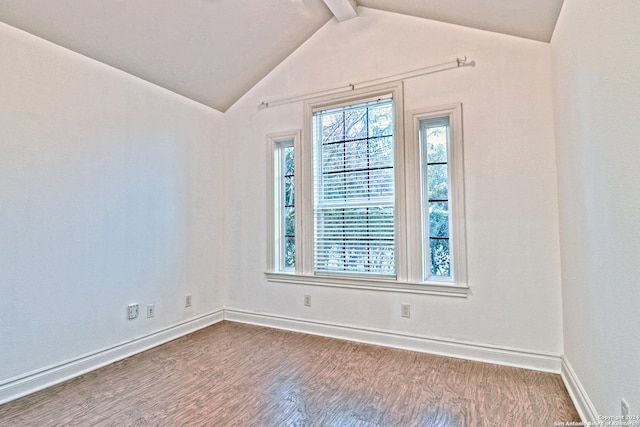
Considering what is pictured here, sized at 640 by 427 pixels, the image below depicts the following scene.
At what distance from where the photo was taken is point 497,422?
184 cm

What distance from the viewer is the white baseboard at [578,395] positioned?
1694mm

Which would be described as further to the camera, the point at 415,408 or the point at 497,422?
the point at 415,408

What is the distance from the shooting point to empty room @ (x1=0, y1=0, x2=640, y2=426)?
1.86 metres

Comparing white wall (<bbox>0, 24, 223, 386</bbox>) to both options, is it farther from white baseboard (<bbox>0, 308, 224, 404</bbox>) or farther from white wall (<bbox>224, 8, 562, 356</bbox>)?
white wall (<bbox>224, 8, 562, 356</bbox>)

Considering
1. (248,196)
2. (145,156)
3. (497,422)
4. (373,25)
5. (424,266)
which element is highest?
(373,25)

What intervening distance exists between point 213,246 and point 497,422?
3099 mm

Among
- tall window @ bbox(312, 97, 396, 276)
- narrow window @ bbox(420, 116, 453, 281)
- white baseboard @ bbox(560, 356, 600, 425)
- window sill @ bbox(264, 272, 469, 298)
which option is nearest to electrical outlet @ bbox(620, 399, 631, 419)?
white baseboard @ bbox(560, 356, 600, 425)

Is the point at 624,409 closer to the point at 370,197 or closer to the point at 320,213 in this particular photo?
the point at 370,197

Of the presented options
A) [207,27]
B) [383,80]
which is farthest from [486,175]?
[207,27]

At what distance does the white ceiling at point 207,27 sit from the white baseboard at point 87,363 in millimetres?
2412

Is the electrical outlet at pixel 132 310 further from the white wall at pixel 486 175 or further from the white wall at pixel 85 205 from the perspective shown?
the white wall at pixel 486 175

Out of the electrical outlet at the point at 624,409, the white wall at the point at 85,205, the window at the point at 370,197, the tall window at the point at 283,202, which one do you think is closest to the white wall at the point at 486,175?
the window at the point at 370,197

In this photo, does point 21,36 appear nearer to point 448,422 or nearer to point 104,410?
point 104,410

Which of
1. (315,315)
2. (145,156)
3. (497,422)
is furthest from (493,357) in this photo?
(145,156)
